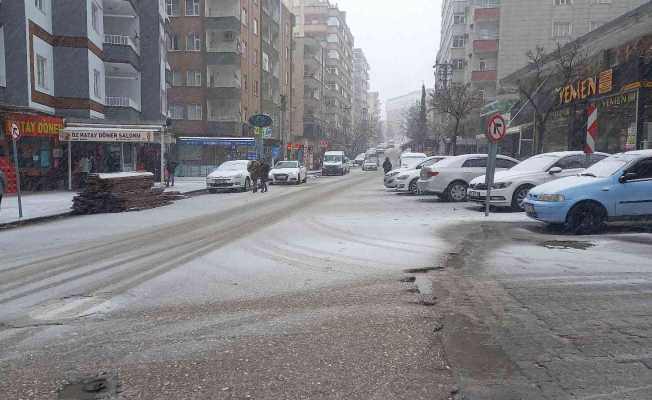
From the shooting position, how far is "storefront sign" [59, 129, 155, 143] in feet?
79.3

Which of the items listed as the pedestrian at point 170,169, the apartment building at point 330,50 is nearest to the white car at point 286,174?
the pedestrian at point 170,169

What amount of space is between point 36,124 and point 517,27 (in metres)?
43.7

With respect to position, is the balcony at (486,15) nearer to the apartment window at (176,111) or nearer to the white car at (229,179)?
the apartment window at (176,111)

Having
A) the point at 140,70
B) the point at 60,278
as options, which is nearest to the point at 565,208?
the point at 60,278

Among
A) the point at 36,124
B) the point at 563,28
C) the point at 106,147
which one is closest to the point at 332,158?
the point at 106,147

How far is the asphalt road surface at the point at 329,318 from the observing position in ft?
11.7

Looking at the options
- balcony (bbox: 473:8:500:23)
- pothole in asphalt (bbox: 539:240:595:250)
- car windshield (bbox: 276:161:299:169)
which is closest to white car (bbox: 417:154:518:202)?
pothole in asphalt (bbox: 539:240:595:250)

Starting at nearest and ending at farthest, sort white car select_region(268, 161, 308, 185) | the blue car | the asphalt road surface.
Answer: the asphalt road surface < the blue car < white car select_region(268, 161, 308, 185)

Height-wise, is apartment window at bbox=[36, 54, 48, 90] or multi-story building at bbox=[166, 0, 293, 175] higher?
multi-story building at bbox=[166, 0, 293, 175]

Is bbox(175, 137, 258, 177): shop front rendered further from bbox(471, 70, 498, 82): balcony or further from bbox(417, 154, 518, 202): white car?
bbox(417, 154, 518, 202): white car

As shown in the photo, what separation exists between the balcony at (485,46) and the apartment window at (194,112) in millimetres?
29404

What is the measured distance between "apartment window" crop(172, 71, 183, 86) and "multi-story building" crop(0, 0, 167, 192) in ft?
36.5

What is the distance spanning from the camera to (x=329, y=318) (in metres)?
4.97

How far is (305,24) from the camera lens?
100 meters
